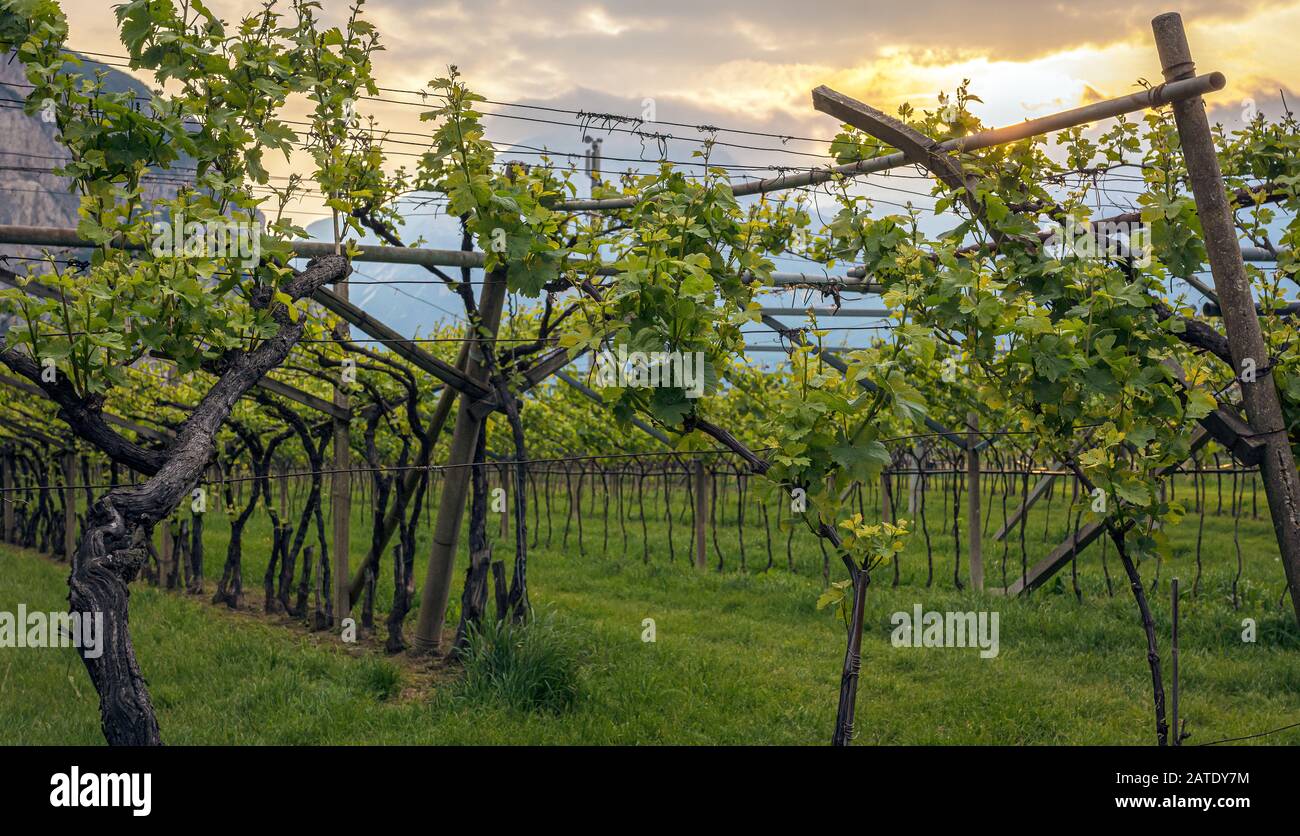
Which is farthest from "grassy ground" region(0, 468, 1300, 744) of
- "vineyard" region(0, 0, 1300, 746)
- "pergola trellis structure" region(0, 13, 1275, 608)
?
"pergola trellis structure" region(0, 13, 1275, 608)

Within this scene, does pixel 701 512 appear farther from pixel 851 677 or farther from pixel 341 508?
pixel 851 677

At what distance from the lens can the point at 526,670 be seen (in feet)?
21.8

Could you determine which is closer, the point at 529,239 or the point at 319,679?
the point at 529,239

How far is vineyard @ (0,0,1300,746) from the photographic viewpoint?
398 cm

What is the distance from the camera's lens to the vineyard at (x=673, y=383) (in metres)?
3.98

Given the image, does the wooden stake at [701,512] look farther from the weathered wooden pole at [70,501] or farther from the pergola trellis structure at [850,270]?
the weathered wooden pole at [70,501]

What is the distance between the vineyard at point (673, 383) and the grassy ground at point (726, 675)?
44mm

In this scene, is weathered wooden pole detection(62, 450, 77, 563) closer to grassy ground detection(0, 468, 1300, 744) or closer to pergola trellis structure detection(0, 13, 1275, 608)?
grassy ground detection(0, 468, 1300, 744)

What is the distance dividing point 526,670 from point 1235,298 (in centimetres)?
457

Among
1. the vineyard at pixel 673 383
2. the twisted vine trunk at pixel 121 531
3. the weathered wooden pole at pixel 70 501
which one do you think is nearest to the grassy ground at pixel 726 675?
the vineyard at pixel 673 383
